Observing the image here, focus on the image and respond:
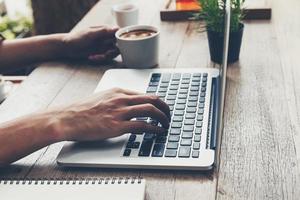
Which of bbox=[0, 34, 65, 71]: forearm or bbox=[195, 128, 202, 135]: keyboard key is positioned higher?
bbox=[0, 34, 65, 71]: forearm

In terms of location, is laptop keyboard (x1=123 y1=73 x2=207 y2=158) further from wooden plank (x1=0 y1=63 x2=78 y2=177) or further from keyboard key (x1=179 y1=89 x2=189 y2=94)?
wooden plank (x1=0 y1=63 x2=78 y2=177)

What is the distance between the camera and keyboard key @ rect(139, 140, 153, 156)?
2.64ft

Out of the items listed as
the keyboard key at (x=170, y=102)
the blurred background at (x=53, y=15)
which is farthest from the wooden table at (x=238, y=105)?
the blurred background at (x=53, y=15)

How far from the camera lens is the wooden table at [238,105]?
739 mm

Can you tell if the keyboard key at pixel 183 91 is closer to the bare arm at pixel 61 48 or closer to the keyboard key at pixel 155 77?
the keyboard key at pixel 155 77

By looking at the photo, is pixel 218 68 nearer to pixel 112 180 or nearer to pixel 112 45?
pixel 112 45

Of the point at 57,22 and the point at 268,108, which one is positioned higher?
the point at 268,108

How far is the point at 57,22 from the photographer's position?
2.53 m

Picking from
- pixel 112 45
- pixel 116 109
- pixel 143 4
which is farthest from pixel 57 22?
pixel 116 109

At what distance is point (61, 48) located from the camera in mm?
1250

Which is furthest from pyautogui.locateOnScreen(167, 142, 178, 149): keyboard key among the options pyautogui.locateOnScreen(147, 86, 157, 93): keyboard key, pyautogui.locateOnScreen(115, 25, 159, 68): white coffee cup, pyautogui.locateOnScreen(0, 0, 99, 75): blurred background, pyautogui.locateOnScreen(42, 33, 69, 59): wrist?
pyautogui.locateOnScreen(0, 0, 99, 75): blurred background

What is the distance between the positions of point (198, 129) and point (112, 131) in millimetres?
158

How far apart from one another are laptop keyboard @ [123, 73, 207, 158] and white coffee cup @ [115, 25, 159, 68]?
0.18 ft

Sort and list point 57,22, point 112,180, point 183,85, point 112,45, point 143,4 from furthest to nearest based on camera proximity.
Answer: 1. point 57,22
2. point 143,4
3. point 112,45
4. point 183,85
5. point 112,180
